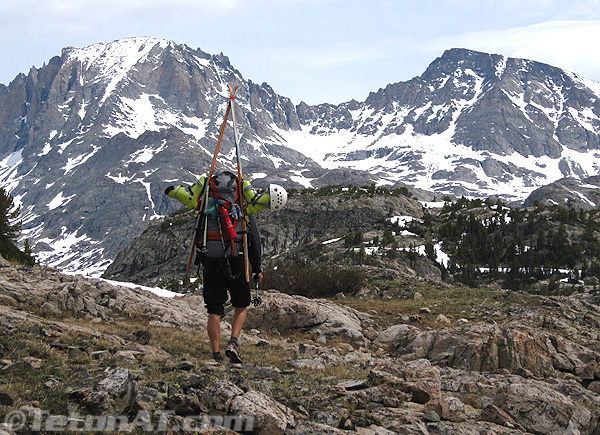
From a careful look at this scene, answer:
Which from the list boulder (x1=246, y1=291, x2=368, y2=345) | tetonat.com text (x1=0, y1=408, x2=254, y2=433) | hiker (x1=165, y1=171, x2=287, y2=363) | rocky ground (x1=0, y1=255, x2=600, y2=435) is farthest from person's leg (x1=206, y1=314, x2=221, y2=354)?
boulder (x1=246, y1=291, x2=368, y2=345)

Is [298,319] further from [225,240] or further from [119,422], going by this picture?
[119,422]

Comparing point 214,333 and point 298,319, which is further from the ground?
point 214,333

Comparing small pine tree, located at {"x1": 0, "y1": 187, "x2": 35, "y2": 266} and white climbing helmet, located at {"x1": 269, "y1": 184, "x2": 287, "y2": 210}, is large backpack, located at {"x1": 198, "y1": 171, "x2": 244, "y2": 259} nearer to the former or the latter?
white climbing helmet, located at {"x1": 269, "y1": 184, "x2": 287, "y2": 210}

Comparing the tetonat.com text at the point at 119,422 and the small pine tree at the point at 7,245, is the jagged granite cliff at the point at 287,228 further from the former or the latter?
the tetonat.com text at the point at 119,422

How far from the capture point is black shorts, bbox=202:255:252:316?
8.84m

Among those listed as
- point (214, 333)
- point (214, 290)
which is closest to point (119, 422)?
point (214, 333)

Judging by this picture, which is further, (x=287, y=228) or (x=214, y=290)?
(x=287, y=228)

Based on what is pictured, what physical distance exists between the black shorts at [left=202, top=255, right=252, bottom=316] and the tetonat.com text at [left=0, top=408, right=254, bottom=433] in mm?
3205

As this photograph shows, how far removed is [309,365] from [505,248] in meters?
49.6

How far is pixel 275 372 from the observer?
8.16 m

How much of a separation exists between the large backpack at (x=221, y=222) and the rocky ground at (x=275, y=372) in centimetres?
168

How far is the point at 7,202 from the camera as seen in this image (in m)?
36.5

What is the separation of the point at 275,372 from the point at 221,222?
2391mm

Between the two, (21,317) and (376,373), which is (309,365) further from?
(21,317)
